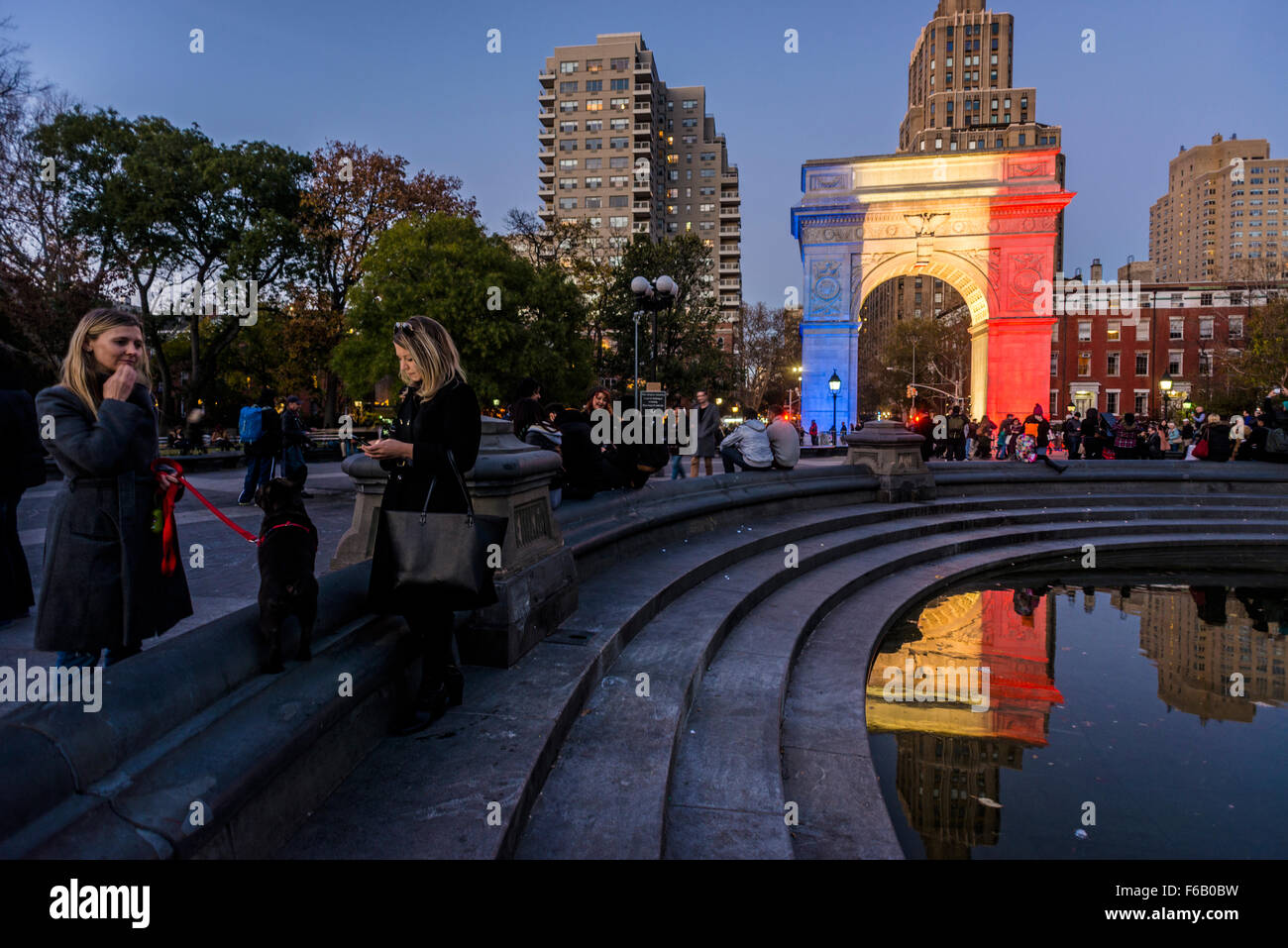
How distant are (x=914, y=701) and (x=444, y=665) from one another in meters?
3.28

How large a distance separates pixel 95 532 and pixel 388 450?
112 centimetres

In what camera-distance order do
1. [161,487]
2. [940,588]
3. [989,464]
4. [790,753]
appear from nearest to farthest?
[161,487] < [790,753] < [940,588] < [989,464]

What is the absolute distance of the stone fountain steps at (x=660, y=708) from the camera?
276cm

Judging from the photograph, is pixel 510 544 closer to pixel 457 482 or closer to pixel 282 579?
pixel 457 482

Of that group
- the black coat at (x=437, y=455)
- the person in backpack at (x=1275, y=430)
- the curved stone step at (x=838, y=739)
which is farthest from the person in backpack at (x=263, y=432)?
the person in backpack at (x=1275, y=430)

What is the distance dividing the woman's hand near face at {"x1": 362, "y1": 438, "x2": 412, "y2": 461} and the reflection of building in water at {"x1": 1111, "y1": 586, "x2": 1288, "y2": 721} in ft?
17.2

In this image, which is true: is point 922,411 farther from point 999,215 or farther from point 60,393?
point 999,215

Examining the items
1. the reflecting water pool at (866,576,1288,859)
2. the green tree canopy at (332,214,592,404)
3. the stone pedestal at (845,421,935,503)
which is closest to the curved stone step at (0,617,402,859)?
the reflecting water pool at (866,576,1288,859)

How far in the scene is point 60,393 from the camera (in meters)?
2.69

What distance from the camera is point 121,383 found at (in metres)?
2.74

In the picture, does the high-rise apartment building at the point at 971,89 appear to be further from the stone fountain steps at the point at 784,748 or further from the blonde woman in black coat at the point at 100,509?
the blonde woman in black coat at the point at 100,509

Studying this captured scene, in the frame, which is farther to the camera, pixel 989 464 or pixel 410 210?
pixel 410 210
